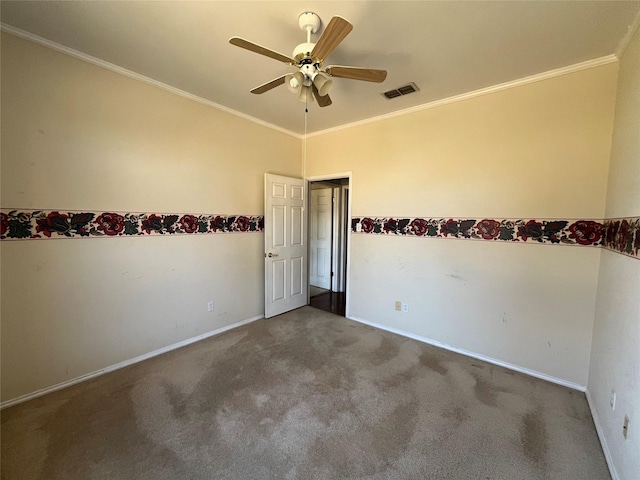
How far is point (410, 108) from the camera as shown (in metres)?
3.01

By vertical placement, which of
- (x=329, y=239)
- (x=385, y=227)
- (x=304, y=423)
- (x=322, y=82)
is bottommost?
(x=304, y=423)

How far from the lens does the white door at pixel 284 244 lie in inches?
141

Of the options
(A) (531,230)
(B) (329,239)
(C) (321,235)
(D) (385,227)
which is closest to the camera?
(A) (531,230)

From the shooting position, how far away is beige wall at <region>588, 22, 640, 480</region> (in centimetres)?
131

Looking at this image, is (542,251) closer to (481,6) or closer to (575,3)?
(575,3)

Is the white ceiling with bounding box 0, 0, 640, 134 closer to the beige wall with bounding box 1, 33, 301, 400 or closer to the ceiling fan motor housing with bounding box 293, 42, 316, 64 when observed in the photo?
the ceiling fan motor housing with bounding box 293, 42, 316, 64

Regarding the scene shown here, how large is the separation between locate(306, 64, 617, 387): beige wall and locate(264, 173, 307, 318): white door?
989 millimetres

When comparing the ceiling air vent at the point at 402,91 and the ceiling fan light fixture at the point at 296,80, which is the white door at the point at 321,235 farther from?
the ceiling fan light fixture at the point at 296,80

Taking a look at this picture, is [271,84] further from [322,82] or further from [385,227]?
[385,227]

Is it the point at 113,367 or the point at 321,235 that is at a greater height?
the point at 321,235

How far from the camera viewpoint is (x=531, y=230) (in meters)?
2.35

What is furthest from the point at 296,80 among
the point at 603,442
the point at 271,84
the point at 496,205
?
the point at 603,442

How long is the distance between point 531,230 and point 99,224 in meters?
3.82

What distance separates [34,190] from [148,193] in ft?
2.47
